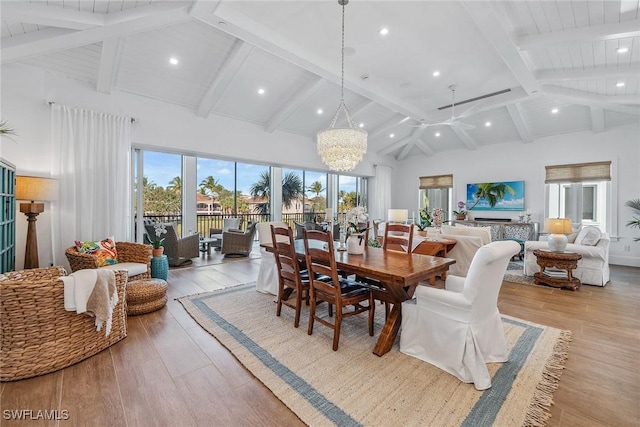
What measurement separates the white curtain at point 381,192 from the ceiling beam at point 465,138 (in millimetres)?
2408

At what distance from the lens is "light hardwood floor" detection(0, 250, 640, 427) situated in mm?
1609

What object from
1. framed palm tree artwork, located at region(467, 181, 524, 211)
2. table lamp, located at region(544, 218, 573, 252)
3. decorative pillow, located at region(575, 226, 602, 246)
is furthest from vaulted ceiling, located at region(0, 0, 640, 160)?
decorative pillow, located at region(575, 226, 602, 246)

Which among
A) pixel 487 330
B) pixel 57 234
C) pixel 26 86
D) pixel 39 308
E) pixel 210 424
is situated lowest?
pixel 210 424

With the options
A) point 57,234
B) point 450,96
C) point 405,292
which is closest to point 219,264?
point 57,234

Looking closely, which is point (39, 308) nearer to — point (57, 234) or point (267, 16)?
point (57, 234)

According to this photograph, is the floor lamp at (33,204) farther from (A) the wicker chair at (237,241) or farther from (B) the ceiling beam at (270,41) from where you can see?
(A) the wicker chair at (237,241)

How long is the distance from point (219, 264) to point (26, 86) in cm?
376

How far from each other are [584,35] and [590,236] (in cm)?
301

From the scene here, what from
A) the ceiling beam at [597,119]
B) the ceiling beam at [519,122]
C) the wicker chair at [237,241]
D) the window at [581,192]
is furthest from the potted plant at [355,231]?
the window at [581,192]

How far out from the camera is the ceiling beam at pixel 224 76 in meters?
4.01

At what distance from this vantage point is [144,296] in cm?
299

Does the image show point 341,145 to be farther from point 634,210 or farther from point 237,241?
point 634,210

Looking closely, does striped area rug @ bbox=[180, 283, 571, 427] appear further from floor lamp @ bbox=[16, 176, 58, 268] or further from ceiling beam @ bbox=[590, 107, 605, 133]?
ceiling beam @ bbox=[590, 107, 605, 133]

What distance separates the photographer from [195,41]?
12.8ft
